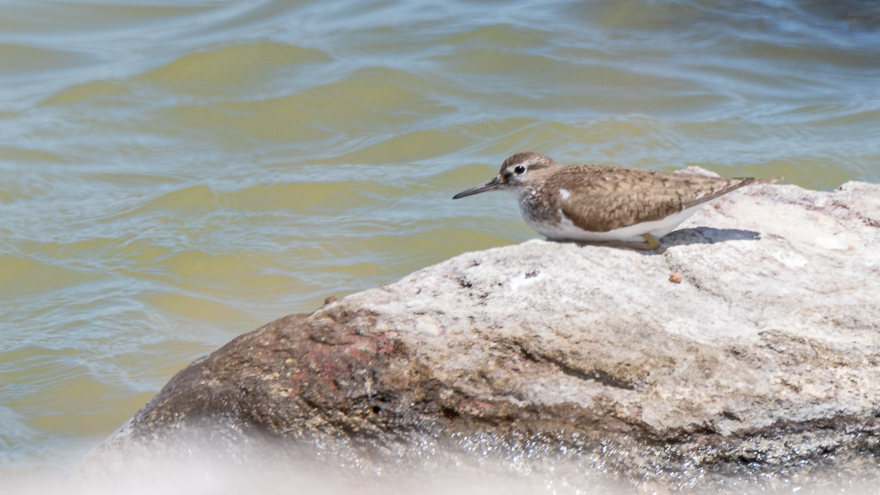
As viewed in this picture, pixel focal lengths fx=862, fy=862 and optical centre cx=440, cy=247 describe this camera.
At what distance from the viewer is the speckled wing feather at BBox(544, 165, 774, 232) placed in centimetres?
496

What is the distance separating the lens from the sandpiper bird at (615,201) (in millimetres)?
4969

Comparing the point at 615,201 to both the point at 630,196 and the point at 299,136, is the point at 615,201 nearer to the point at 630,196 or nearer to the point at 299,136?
the point at 630,196

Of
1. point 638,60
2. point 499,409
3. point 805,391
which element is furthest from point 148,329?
point 638,60

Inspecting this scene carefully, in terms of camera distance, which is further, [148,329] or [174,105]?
[174,105]

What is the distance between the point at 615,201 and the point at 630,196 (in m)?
0.10

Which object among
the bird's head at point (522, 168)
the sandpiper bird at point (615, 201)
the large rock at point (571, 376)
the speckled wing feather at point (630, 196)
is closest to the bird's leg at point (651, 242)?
the sandpiper bird at point (615, 201)

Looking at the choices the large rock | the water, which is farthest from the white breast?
the water

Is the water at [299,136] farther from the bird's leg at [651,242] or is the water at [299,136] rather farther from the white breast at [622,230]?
the bird's leg at [651,242]

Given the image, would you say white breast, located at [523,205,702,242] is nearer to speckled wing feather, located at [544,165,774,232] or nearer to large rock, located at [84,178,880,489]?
speckled wing feather, located at [544,165,774,232]

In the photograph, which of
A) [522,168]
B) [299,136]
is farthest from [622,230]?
[299,136]

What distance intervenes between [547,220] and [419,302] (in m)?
1.11

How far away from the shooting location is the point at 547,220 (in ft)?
17.2

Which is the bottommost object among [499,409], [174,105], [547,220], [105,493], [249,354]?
[105,493]

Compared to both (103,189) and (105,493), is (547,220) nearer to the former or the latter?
(105,493)
